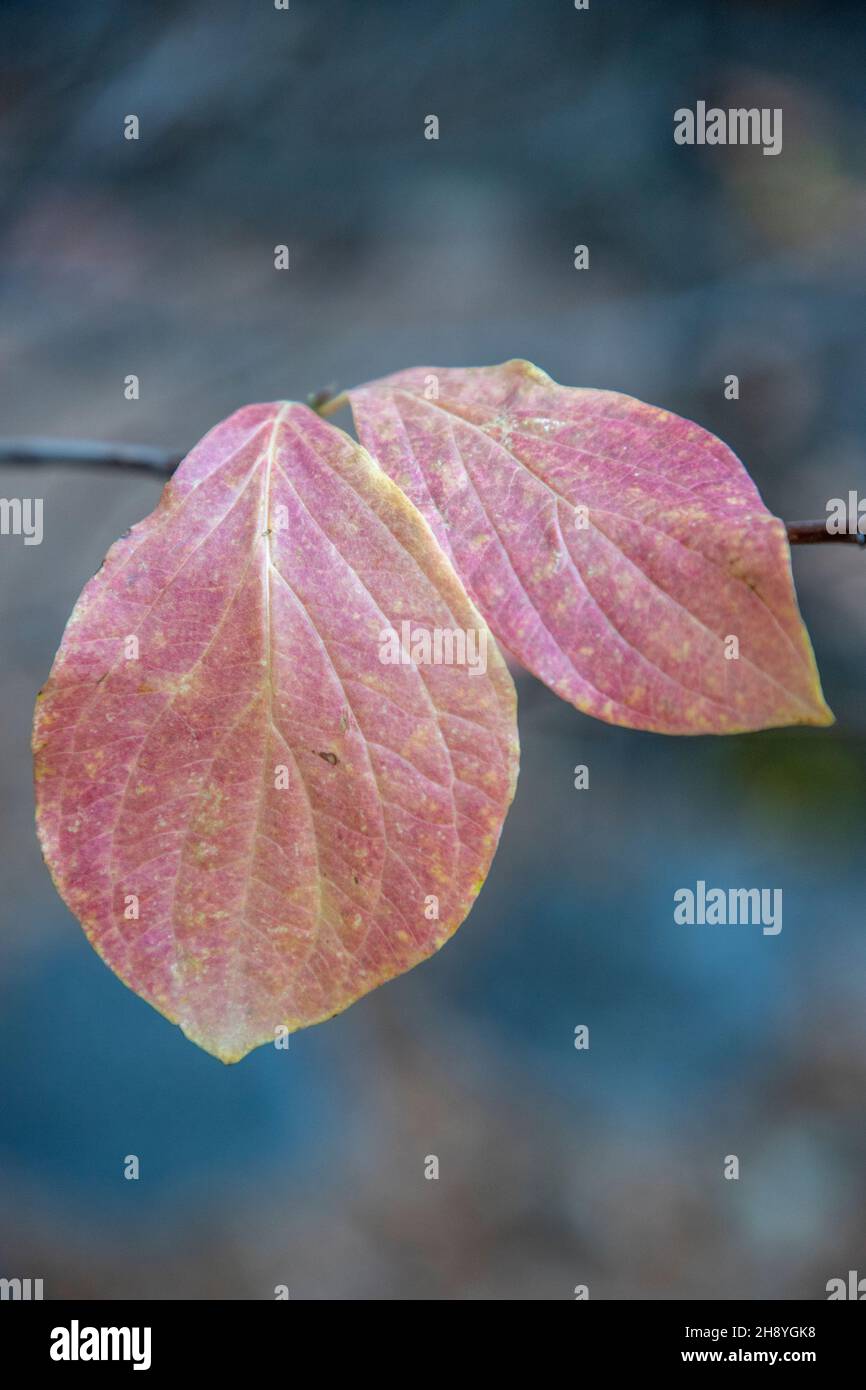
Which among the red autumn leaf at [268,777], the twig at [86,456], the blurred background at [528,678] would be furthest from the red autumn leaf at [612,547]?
the blurred background at [528,678]

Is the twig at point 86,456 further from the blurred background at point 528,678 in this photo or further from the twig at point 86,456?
the blurred background at point 528,678

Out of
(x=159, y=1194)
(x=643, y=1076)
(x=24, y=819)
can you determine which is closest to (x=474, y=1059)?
(x=643, y=1076)

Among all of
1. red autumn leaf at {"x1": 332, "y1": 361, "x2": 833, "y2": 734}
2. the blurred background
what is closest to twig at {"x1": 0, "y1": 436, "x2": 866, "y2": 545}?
red autumn leaf at {"x1": 332, "y1": 361, "x2": 833, "y2": 734}

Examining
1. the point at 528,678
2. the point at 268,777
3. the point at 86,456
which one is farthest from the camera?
the point at 528,678

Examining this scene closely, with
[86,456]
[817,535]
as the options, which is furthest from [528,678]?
[817,535]

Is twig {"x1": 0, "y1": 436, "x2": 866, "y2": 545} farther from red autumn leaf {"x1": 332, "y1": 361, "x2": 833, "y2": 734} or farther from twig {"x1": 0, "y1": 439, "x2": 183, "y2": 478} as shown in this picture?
red autumn leaf {"x1": 332, "y1": 361, "x2": 833, "y2": 734}

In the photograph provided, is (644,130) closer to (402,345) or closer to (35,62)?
(402,345)

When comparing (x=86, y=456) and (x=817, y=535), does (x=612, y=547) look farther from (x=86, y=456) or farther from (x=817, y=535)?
(x=86, y=456)
